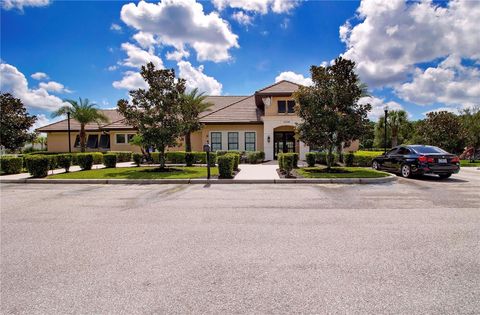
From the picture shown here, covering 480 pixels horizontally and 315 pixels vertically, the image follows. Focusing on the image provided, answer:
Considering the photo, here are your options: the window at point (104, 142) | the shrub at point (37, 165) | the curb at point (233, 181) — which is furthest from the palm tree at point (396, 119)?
the shrub at point (37, 165)

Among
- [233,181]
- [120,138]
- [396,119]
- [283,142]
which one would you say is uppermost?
[396,119]

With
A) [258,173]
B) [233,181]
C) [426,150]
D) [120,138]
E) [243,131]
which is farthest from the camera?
[120,138]

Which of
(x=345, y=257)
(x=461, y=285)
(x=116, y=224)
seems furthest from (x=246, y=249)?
(x=116, y=224)

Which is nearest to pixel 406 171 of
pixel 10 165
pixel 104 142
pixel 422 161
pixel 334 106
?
pixel 422 161

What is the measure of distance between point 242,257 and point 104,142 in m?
30.8

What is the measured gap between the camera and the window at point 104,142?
29.9 m

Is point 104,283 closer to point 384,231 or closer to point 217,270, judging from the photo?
point 217,270

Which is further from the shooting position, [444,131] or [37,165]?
[444,131]

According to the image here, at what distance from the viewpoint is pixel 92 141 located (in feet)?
100

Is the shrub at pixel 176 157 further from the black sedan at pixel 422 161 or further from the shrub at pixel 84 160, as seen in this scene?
the black sedan at pixel 422 161

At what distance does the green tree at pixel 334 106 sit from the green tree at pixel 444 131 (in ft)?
45.0

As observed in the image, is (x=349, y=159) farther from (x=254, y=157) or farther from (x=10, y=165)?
(x=10, y=165)

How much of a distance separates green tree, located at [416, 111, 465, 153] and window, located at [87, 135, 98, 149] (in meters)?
34.2

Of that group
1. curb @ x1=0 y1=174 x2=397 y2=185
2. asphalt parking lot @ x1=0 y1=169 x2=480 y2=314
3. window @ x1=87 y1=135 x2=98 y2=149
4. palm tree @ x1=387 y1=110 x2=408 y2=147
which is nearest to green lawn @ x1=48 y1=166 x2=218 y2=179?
curb @ x1=0 y1=174 x2=397 y2=185
